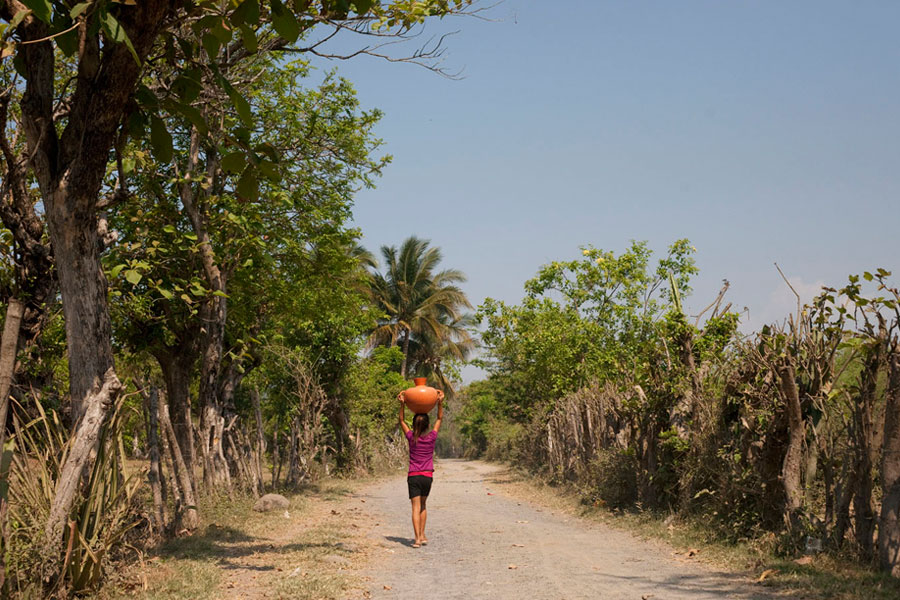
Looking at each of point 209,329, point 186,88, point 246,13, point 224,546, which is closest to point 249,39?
point 246,13

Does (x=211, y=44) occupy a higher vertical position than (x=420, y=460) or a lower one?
higher

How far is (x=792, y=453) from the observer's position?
770 cm

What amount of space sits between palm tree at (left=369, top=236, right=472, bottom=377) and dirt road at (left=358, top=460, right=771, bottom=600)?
27751mm

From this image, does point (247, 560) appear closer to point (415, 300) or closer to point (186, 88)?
point (186, 88)

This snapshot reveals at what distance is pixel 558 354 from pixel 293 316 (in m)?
8.72

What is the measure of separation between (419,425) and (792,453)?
4.05 metres

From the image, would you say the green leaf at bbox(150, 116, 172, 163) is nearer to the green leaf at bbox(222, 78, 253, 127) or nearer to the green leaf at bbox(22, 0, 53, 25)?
the green leaf at bbox(222, 78, 253, 127)

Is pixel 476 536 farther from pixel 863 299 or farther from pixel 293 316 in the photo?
pixel 293 316

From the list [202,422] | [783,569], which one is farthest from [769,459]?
[202,422]

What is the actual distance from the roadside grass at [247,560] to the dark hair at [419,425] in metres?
1.42

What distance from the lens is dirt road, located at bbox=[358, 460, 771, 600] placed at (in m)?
6.32

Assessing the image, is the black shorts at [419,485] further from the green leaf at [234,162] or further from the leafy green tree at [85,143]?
the green leaf at [234,162]

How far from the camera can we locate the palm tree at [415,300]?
40.2 meters

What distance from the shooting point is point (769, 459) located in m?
8.20
